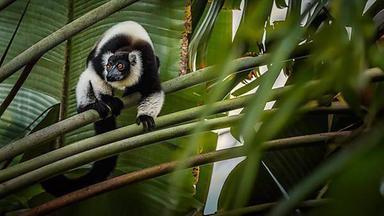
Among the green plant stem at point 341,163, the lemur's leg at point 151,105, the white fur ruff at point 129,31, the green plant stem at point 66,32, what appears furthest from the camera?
the white fur ruff at point 129,31

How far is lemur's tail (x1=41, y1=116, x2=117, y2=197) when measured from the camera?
1.36 meters

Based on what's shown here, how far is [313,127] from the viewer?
1.52 m

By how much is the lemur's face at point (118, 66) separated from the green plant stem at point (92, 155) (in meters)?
0.20

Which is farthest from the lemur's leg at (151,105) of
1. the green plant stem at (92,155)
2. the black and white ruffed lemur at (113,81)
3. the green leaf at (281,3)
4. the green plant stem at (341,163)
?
the green plant stem at (341,163)

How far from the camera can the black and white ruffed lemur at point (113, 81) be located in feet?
4.44

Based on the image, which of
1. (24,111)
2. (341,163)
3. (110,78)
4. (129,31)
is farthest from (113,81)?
(341,163)

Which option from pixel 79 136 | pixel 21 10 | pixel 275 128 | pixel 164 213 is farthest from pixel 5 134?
pixel 275 128

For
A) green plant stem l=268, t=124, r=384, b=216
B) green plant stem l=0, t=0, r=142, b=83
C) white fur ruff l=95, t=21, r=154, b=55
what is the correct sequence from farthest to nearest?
white fur ruff l=95, t=21, r=154, b=55 < green plant stem l=0, t=0, r=142, b=83 < green plant stem l=268, t=124, r=384, b=216

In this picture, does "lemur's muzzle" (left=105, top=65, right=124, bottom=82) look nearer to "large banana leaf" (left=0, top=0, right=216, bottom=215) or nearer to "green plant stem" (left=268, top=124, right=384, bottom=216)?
"large banana leaf" (left=0, top=0, right=216, bottom=215)

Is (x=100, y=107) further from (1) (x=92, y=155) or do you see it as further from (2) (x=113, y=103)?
(1) (x=92, y=155)

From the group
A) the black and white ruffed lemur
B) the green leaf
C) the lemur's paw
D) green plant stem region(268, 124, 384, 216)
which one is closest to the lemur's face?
the black and white ruffed lemur

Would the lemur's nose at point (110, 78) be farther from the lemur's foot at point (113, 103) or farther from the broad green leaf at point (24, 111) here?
the broad green leaf at point (24, 111)

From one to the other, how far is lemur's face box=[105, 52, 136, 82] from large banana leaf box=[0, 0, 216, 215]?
2.9 inches

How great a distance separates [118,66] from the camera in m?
1.37
